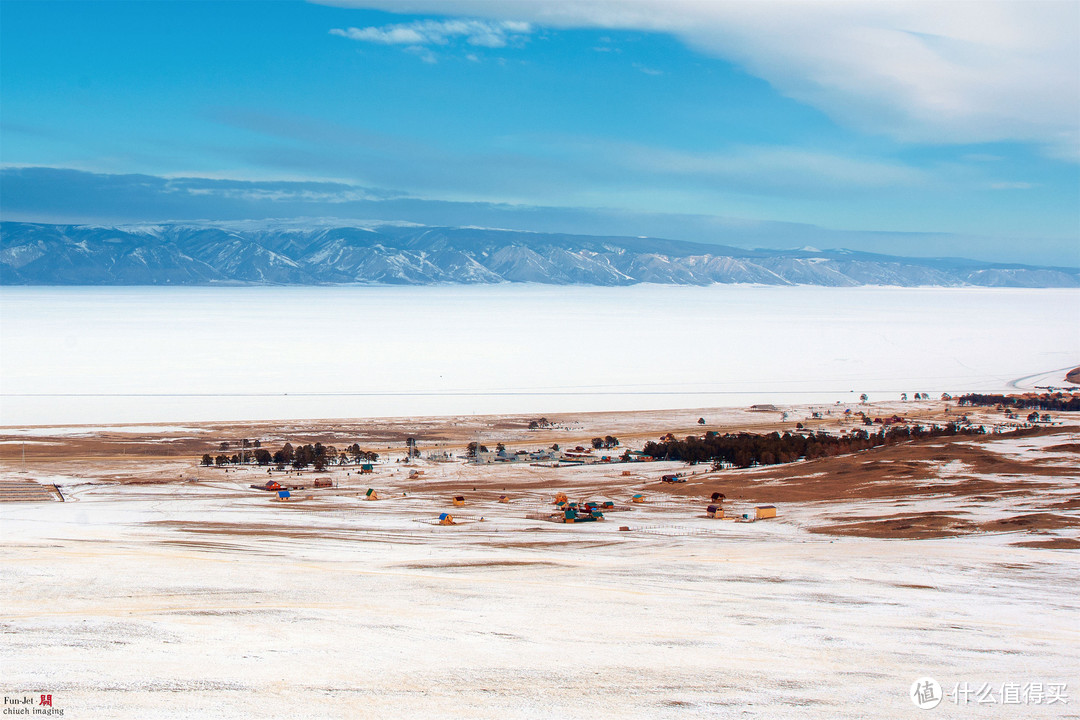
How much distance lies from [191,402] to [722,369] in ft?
172

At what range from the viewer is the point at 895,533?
28797mm

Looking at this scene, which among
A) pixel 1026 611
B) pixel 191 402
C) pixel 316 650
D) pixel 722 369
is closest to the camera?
pixel 316 650

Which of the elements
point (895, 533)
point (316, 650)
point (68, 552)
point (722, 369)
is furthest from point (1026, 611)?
point (722, 369)

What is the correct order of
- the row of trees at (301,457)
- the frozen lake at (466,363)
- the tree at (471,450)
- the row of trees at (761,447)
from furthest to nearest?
the frozen lake at (466,363) < the tree at (471,450) < the row of trees at (761,447) < the row of trees at (301,457)

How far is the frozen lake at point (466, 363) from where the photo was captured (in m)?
71.1

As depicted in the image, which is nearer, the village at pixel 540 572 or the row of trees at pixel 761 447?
the village at pixel 540 572

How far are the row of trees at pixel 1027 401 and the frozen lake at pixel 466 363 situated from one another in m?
8.51

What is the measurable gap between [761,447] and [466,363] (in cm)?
5269

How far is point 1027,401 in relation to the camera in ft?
237

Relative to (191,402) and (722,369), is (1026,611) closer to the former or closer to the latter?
(191,402)

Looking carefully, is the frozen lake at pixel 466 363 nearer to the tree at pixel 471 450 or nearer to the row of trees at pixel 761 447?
the tree at pixel 471 450

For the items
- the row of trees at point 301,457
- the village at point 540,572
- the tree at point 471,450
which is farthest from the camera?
the tree at point 471,450

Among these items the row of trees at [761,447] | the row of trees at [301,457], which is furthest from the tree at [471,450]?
the row of trees at [761,447]

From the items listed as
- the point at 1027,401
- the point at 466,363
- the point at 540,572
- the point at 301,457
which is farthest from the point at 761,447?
the point at 466,363
